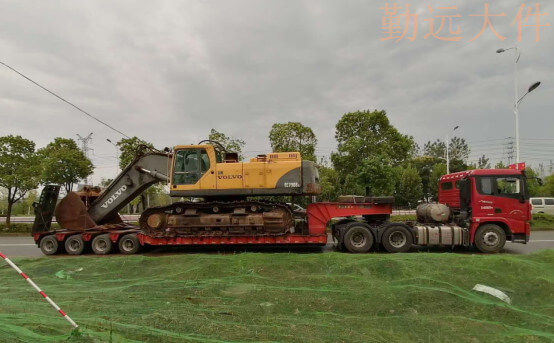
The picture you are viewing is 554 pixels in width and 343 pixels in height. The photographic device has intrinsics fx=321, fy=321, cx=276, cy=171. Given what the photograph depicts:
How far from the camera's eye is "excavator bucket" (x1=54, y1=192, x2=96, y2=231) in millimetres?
10188

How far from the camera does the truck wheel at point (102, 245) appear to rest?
988cm

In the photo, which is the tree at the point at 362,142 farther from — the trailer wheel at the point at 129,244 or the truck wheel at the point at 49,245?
the truck wheel at the point at 49,245

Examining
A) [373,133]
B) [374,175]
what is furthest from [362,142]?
[374,175]

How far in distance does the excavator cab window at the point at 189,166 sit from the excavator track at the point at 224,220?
73cm

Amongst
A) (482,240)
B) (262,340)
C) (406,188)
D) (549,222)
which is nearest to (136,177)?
(262,340)

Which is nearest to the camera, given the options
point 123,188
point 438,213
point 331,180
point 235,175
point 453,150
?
point 235,175

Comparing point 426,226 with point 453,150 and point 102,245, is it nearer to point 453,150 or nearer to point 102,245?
point 102,245

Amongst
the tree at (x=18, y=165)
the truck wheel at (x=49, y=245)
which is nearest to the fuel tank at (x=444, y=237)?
the truck wheel at (x=49, y=245)

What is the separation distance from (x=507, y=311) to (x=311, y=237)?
17.4 feet

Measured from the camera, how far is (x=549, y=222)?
1664cm

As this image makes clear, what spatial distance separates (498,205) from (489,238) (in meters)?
0.98

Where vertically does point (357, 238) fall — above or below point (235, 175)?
below

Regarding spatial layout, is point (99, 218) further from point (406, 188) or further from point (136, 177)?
point (406, 188)

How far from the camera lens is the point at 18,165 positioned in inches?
674
